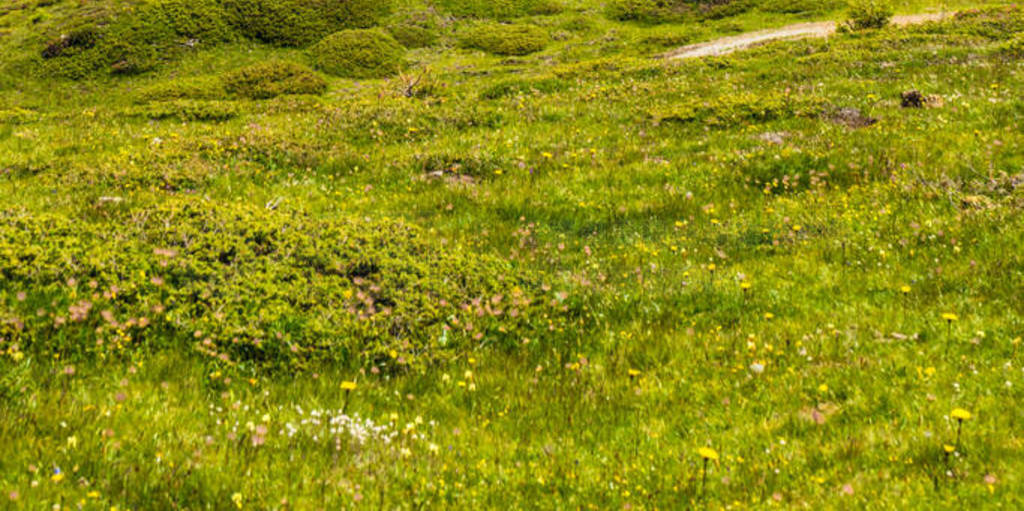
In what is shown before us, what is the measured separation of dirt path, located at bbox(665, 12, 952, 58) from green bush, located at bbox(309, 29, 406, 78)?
74.4 ft

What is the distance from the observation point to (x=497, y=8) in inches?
2596

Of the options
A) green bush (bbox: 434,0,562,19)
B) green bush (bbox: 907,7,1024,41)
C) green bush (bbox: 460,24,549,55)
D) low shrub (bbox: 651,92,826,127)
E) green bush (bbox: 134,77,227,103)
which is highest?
green bush (bbox: 434,0,562,19)

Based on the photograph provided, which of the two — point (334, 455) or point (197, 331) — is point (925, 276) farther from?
point (197, 331)

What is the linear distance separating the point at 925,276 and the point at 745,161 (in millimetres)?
5602

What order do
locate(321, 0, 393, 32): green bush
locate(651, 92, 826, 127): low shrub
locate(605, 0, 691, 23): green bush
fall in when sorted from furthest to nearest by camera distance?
locate(605, 0, 691, 23): green bush → locate(321, 0, 393, 32): green bush → locate(651, 92, 826, 127): low shrub

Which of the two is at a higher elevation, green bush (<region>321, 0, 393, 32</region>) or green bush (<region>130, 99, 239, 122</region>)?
green bush (<region>321, 0, 393, 32</region>)

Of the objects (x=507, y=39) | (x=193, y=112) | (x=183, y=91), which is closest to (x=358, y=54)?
(x=507, y=39)

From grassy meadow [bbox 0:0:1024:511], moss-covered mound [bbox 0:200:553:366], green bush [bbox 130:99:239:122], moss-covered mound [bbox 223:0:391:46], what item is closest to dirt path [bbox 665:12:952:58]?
grassy meadow [bbox 0:0:1024:511]

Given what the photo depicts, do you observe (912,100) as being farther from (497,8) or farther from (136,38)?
(136,38)

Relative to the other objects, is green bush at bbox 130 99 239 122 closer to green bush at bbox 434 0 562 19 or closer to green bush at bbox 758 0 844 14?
green bush at bbox 434 0 562 19

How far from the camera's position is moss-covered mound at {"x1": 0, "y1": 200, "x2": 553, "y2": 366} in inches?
241

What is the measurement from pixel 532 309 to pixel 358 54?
159 ft

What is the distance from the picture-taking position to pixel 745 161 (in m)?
12.6

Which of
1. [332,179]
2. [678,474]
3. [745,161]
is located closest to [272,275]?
[678,474]
